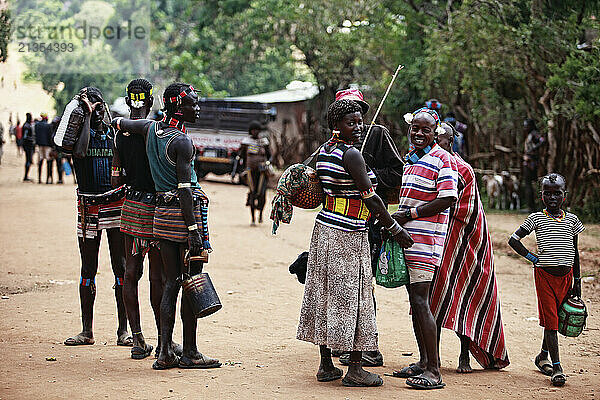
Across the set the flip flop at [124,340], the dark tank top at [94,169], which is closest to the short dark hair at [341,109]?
the dark tank top at [94,169]

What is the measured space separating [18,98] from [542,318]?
52.1m

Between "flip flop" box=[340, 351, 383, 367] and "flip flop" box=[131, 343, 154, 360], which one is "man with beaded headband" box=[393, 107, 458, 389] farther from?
"flip flop" box=[131, 343, 154, 360]

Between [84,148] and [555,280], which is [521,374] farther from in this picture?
[84,148]

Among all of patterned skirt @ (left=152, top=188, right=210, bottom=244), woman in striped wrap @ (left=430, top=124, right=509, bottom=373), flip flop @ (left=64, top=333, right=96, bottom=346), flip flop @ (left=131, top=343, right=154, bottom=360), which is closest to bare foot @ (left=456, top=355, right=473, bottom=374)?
woman in striped wrap @ (left=430, top=124, right=509, bottom=373)

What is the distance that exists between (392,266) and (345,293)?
377mm

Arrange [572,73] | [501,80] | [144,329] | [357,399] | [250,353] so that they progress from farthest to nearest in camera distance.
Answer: [501,80], [572,73], [144,329], [250,353], [357,399]

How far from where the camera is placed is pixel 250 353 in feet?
19.5

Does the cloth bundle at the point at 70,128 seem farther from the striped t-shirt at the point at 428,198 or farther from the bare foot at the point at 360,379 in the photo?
the bare foot at the point at 360,379

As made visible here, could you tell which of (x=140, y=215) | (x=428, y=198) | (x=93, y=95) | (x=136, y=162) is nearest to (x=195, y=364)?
(x=140, y=215)

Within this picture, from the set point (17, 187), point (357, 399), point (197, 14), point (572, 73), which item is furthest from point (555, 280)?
point (197, 14)

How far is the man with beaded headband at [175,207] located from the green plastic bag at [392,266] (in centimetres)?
119

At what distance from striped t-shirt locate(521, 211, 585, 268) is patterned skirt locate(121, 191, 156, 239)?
8.67 feet

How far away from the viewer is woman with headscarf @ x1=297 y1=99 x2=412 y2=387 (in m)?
4.95

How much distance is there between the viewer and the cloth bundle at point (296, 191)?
510cm
